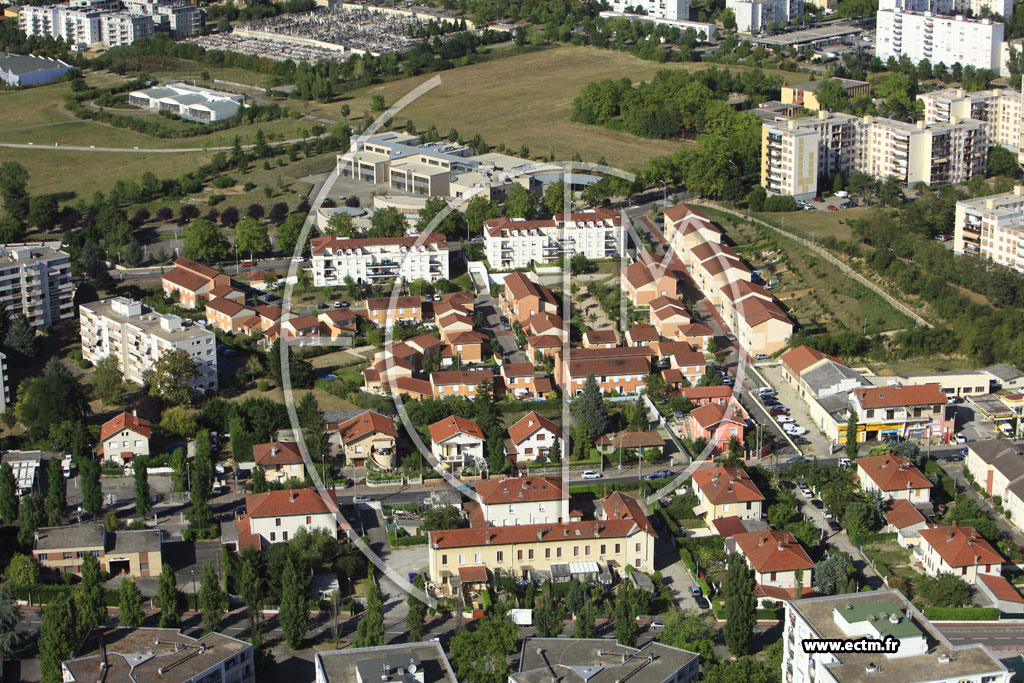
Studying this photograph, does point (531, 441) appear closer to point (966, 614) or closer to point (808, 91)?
point (966, 614)

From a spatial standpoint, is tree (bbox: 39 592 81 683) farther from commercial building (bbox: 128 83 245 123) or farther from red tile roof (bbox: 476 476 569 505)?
commercial building (bbox: 128 83 245 123)

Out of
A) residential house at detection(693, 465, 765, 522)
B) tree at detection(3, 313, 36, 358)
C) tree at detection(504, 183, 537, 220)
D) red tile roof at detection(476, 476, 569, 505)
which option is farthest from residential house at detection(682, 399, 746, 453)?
tree at detection(3, 313, 36, 358)

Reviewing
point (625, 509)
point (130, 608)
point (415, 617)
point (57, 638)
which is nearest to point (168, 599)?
point (130, 608)

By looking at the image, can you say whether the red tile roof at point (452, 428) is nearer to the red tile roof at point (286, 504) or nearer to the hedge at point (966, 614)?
the red tile roof at point (286, 504)

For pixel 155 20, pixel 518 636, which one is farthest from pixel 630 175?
pixel 155 20

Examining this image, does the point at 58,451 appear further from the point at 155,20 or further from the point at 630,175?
the point at 155,20
